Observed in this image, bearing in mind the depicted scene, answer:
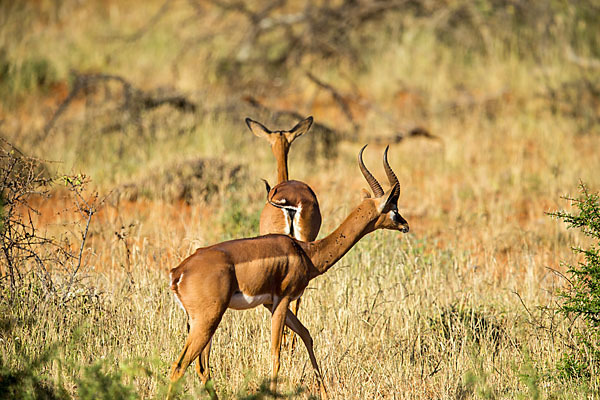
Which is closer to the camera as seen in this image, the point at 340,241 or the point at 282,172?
the point at 340,241

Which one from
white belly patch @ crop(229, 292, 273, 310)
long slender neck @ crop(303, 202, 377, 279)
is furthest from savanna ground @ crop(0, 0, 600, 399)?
long slender neck @ crop(303, 202, 377, 279)

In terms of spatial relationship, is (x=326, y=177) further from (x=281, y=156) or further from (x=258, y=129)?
(x=281, y=156)

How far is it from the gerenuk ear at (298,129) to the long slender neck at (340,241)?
7.68 feet

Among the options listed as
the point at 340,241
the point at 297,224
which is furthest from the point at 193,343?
the point at 297,224

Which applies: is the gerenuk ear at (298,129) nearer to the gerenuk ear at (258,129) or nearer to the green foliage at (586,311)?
the gerenuk ear at (258,129)

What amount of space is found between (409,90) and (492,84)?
1562mm

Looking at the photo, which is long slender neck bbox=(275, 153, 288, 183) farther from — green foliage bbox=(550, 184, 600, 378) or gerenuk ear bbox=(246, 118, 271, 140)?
green foliage bbox=(550, 184, 600, 378)

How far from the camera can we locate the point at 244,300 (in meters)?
4.50

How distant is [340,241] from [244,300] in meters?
0.86

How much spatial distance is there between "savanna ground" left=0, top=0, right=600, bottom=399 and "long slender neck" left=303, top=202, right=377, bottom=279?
0.75 m

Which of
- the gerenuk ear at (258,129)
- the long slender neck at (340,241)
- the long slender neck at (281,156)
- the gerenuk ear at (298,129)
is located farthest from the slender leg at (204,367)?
the gerenuk ear at (258,129)

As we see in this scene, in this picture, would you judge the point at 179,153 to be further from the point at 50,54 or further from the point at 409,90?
the point at 50,54

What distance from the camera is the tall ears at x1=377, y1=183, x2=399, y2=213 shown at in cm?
502

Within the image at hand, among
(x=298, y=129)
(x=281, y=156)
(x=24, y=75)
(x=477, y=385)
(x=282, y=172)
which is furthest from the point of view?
(x=24, y=75)
